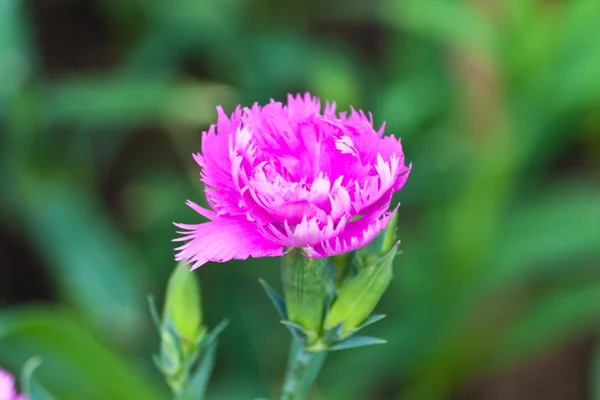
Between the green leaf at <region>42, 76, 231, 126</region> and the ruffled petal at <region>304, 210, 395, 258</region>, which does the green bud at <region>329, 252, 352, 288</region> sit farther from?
the green leaf at <region>42, 76, 231, 126</region>

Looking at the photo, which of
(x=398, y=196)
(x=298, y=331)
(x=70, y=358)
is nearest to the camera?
(x=298, y=331)

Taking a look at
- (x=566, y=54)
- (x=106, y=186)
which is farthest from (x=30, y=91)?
(x=566, y=54)

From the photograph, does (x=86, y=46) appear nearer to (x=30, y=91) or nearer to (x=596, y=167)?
(x=30, y=91)

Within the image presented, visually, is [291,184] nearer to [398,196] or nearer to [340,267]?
[340,267]

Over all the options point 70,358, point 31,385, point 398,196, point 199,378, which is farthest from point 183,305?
point 398,196

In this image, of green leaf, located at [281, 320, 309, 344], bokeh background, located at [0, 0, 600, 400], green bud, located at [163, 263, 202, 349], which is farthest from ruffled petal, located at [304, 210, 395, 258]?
bokeh background, located at [0, 0, 600, 400]
